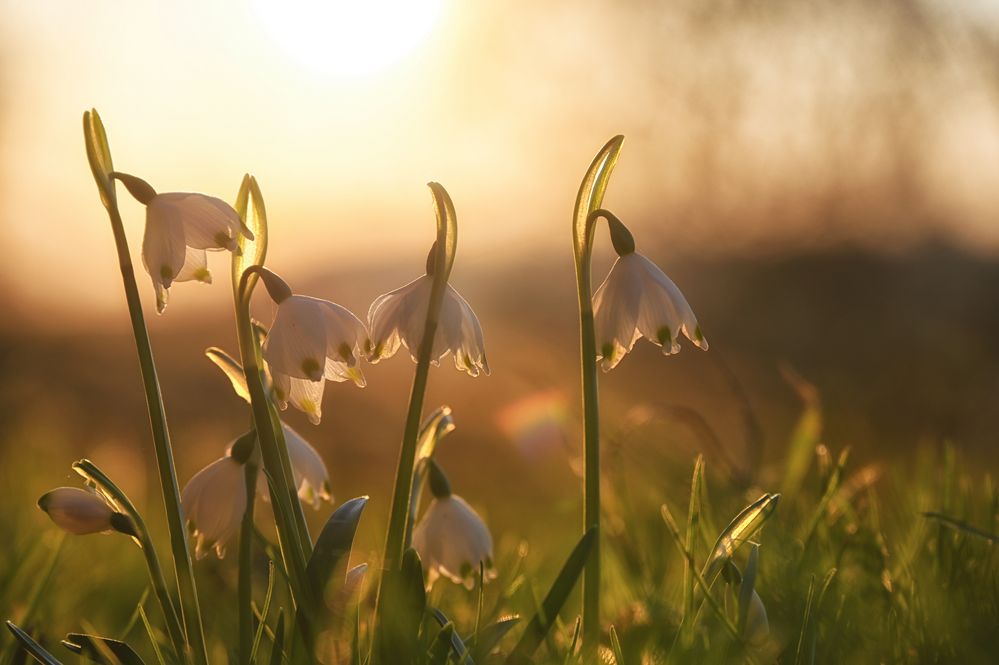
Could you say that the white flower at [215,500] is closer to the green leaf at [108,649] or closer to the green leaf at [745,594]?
the green leaf at [108,649]

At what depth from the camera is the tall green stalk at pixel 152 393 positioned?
3.49ft

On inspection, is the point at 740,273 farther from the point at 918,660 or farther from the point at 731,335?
the point at 918,660

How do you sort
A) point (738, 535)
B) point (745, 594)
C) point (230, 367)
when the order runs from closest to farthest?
point (745, 594) → point (738, 535) → point (230, 367)

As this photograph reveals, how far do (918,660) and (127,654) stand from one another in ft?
3.17

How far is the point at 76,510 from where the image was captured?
1073 mm

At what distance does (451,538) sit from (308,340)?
37 centimetres

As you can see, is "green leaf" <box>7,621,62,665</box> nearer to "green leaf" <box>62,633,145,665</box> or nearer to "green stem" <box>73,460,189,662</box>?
"green leaf" <box>62,633,145,665</box>

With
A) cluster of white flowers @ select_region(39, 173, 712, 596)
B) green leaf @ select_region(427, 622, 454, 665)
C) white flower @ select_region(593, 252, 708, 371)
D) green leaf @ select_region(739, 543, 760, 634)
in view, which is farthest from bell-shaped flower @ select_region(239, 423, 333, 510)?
green leaf @ select_region(739, 543, 760, 634)

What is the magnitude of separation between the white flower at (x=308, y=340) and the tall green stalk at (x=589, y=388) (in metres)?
0.27

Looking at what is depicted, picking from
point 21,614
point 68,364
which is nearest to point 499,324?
point 68,364

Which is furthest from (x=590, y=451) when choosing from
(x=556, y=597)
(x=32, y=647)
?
(x=32, y=647)

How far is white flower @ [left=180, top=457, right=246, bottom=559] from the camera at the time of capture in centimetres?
119

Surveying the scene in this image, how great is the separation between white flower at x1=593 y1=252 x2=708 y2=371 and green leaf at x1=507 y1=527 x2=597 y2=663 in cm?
22

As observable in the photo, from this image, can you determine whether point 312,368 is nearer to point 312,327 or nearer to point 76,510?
point 312,327
